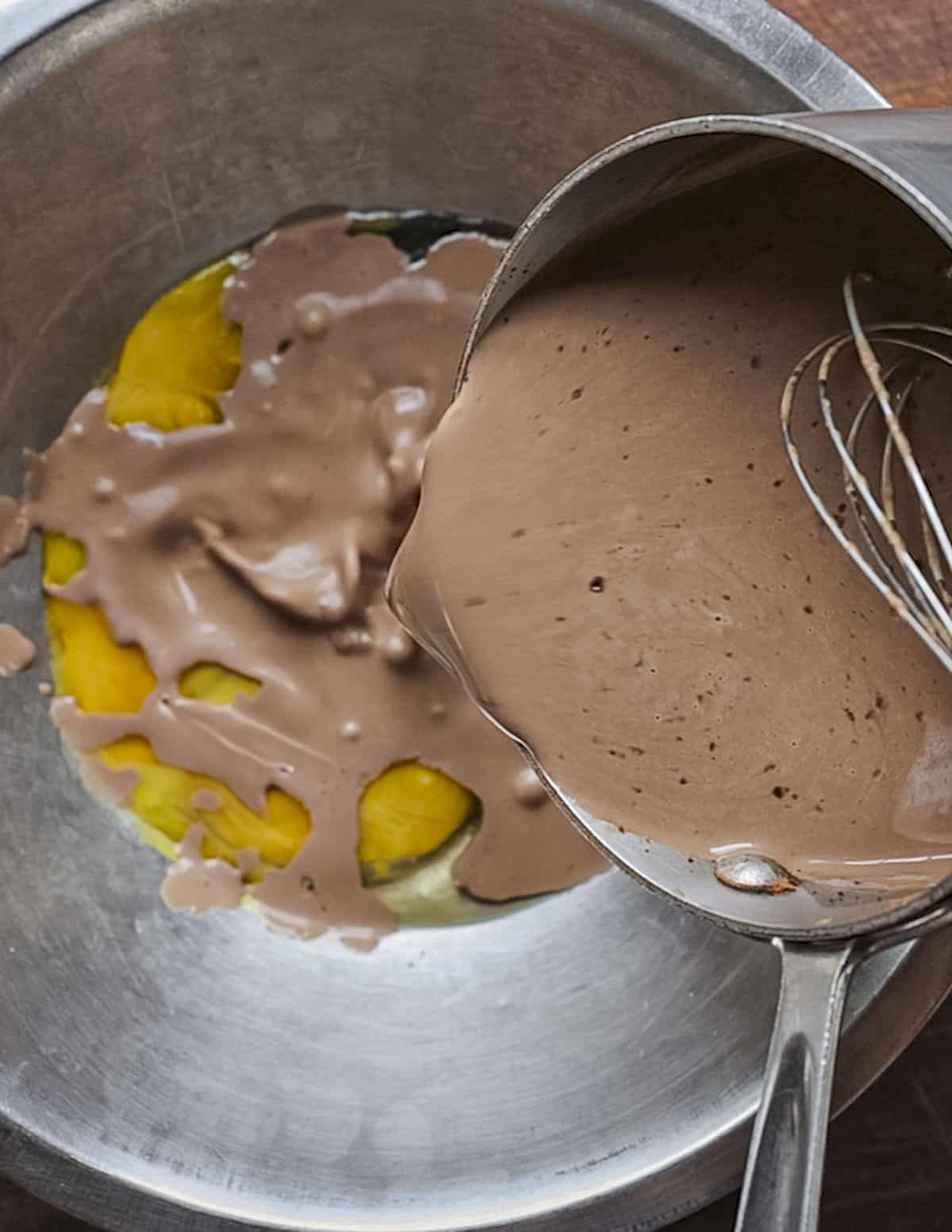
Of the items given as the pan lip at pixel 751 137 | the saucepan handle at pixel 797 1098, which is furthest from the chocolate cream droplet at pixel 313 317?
the saucepan handle at pixel 797 1098

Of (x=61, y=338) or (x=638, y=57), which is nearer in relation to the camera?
(x=638, y=57)

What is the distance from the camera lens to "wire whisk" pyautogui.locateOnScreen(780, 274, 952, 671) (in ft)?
1.65

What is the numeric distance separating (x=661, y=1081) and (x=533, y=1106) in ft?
0.25

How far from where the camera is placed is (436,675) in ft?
2.54

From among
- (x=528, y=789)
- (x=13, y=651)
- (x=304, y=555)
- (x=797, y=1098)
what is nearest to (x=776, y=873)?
(x=797, y=1098)

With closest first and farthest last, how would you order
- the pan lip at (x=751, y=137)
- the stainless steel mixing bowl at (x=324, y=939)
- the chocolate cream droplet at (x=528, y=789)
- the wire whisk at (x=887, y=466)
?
the pan lip at (x=751, y=137) < the wire whisk at (x=887, y=466) < the stainless steel mixing bowl at (x=324, y=939) < the chocolate cream droplet at (x=528, y=789)

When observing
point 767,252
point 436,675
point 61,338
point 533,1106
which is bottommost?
point 533,1106

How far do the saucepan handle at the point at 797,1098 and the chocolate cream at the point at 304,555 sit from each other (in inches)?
11.6

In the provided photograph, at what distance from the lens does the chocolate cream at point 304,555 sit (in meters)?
0.77

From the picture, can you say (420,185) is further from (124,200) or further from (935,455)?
(935,455)

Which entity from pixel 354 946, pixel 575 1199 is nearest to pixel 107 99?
pixel 354 946

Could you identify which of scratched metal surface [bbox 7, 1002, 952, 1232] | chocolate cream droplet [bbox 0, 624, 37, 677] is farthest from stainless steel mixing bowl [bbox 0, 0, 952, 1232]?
scratched metal surface [bbox 7, 1002, 952, 1232]

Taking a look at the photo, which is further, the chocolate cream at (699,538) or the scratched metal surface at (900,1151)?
the scratched metal surface at (900,1151)

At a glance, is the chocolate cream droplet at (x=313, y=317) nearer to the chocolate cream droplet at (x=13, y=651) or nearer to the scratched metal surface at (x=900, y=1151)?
the chocolate cream droplet at (x=13, y=651)
